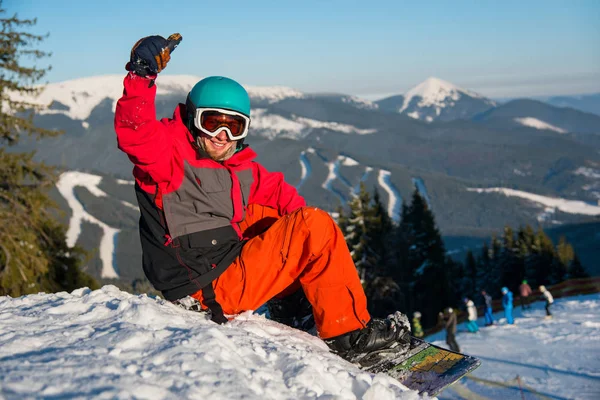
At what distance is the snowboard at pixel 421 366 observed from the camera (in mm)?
3555

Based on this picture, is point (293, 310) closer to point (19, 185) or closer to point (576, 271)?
point (19, 185)

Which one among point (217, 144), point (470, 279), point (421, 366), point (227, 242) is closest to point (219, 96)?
point (217, 144)

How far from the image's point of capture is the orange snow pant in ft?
12.0

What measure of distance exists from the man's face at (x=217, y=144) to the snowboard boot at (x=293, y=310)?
4.92 ft

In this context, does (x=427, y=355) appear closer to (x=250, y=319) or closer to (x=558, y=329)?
(x=250, y=319)

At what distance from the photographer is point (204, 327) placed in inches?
120

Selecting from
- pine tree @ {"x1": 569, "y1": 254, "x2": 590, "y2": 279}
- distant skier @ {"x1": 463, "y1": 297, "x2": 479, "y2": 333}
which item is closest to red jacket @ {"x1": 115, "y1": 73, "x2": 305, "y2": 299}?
distant skier @ {"x1": 463, "y1": 297, "x2": 479, "y2": 333}

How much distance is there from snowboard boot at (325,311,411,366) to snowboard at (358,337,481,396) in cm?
2

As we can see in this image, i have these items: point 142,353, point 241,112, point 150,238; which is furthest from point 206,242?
point 142,353

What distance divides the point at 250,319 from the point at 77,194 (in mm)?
201654

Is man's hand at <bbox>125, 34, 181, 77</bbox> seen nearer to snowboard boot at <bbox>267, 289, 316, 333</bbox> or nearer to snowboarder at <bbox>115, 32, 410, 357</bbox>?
snowboarder at <bbox>115, 32, 410, 357</bbox>

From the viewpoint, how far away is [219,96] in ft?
12.2

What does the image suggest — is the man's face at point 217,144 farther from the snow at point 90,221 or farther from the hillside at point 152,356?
the snow at point 90,221

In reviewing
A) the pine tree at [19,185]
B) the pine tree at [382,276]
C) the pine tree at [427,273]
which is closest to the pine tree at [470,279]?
the pine tree at [427,273]
